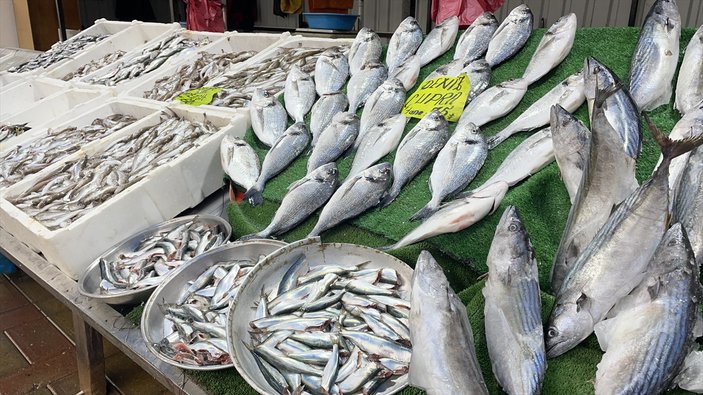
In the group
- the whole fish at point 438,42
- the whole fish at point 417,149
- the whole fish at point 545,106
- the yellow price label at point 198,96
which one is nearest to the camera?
the whole fish at point 545,106

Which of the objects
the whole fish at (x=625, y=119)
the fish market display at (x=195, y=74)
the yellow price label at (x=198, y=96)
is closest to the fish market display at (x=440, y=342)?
the whole fish at (x=625, y=119)

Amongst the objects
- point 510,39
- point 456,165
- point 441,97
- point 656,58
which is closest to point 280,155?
point 441,97

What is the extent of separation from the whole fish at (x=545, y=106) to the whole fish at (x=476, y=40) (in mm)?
699

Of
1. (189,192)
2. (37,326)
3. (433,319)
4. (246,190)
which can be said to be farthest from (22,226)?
(433,319)

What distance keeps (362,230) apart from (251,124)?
4.08 feet

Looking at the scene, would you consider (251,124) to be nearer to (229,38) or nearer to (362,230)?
(362,230)

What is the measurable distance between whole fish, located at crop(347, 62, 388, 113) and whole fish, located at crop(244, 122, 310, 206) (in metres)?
0.37

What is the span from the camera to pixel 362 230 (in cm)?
210

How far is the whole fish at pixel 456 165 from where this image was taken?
1975 mm

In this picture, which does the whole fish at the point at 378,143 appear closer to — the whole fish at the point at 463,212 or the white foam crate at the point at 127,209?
the whole fish at the point at 463,212

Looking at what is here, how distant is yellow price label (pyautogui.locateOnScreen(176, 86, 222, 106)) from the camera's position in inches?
132

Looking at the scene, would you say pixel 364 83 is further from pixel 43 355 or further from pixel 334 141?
pixel 43 355

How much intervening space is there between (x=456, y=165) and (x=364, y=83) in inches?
43.9

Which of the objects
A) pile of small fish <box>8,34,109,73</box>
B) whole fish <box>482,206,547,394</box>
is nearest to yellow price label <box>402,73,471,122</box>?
whole fish <box>482,206,547,394</box>
